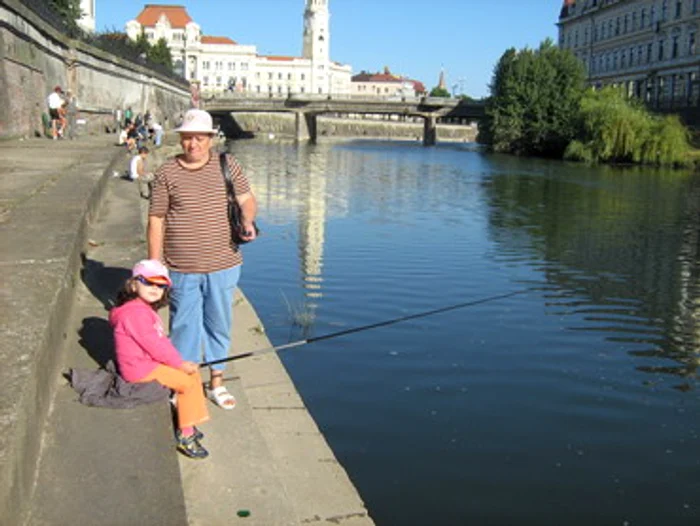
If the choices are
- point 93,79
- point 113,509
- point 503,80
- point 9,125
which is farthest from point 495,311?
point 503,80

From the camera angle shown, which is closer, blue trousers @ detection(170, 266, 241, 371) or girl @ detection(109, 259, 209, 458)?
girl @ detection(109, 259, 209, 458)

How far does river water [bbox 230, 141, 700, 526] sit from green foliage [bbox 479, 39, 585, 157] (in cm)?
4070

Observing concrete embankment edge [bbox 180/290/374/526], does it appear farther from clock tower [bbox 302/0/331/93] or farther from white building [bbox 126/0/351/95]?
clock tower [bbox 302/0/331/93]

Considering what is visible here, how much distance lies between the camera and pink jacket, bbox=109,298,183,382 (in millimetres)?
4219

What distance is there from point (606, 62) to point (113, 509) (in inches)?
3513

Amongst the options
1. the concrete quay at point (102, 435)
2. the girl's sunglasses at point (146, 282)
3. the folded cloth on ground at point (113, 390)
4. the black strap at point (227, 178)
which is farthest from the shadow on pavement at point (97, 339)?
the black strap at point (227, 178)

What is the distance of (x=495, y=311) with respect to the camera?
10117 mm

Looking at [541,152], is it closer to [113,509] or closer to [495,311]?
[495,311]

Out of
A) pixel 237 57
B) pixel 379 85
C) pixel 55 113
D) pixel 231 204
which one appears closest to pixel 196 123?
pixel 231 204

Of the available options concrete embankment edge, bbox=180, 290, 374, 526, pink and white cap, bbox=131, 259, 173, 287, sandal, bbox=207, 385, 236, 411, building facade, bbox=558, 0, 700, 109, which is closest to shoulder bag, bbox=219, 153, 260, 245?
pink and white cap, bbox=131, 259, 173, 287

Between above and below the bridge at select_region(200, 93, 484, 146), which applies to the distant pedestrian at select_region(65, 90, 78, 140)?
below

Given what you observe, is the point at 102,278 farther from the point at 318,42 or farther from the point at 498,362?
the point at 318,42

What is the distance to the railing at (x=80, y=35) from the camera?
20.8 metres

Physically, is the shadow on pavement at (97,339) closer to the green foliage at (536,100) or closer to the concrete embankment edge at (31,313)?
the concrete embankment edge at (31,313)
